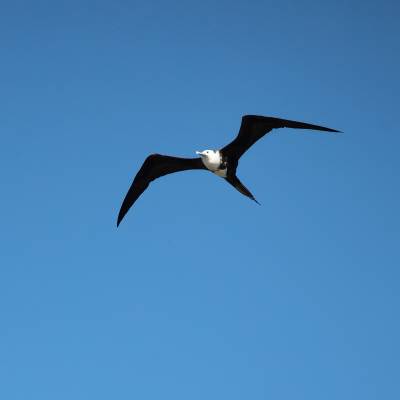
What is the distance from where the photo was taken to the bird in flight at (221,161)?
13359 mm

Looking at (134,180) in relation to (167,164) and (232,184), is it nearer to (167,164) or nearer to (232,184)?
(167,164)

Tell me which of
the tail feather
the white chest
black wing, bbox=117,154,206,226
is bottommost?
the tail feather

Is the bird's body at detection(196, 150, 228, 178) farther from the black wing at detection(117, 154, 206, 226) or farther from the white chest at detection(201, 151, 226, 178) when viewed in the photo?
the black wing at detection(117, 154, 206, 226)

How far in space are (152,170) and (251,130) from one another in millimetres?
2884

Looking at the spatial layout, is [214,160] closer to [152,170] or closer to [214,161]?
[214,161]

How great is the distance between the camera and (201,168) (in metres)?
14.9

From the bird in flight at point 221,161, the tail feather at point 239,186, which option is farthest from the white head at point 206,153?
the tail feather at point 239,186

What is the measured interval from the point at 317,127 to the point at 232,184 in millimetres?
2597

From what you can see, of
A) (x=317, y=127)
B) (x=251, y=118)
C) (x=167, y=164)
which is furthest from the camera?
(x=167, y=164)

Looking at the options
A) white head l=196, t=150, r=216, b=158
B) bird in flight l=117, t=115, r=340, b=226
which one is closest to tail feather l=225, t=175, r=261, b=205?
bird in flight l=117, t=115, r=340, b=226

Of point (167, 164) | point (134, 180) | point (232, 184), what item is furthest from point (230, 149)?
point (134, 180)

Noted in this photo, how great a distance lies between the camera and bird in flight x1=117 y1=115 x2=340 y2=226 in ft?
43.8

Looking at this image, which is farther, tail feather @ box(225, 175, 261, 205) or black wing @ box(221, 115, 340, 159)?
tail feather @ box(225, 175, 261, 205)

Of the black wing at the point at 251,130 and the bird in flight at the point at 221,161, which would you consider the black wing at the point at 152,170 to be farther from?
the black wing at the point at 251,130
